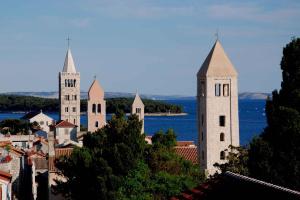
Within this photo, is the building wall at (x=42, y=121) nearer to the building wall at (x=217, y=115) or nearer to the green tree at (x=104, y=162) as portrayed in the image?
the building wall at (x=217, y=115)

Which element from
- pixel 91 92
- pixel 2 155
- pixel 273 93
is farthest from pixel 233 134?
pixel 91 92

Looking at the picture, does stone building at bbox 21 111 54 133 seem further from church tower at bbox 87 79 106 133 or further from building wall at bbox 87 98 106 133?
building wall at bbox 87 98 106 133

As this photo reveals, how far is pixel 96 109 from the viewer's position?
3802 inches

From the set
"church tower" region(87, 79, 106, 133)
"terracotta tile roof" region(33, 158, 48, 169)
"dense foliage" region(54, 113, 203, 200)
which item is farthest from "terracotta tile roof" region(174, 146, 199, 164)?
"church tower" region(87, 79, 106, 133)

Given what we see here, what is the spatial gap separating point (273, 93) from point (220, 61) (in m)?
30.7

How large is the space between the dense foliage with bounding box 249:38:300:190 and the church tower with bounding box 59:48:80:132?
92358mm

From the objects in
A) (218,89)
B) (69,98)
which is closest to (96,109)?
(69,98)

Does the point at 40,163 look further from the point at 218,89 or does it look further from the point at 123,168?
the point at 123,168

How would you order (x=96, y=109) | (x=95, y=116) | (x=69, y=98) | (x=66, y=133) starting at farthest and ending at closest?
(x=69, y=98)
(x=96, y=109)
(x=95, y=116)
(x=66, y=133)

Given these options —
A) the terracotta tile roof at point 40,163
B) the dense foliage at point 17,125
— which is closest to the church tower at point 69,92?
the dense foliage at point 17,125

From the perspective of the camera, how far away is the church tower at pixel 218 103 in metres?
49.6

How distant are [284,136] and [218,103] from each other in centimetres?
3183

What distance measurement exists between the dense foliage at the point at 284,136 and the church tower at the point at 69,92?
92358 millimetres

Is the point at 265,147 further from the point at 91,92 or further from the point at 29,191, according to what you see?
the point at 91,92
